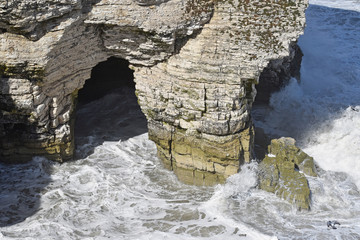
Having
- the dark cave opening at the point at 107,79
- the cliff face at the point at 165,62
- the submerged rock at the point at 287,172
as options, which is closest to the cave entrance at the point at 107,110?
the dark cave opening at the point at 107,79

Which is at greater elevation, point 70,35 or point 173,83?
point 70,35

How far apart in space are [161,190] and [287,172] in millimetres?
4559

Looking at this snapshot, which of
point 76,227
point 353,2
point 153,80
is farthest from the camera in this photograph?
point 353,2

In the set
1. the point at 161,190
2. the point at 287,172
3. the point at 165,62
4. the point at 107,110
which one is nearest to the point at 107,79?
the point at 107,110

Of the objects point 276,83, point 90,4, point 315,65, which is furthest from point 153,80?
point 315,65

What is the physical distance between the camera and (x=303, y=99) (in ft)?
79.4

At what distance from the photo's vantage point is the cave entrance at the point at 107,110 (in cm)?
2088

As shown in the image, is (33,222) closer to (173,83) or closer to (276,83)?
(173,83)

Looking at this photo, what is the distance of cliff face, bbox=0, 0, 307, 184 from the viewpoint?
15.8m

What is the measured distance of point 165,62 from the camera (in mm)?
17422

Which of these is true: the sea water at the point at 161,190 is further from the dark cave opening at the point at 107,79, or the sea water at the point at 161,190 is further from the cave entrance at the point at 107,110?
the dark cave opening at the point at 107,79

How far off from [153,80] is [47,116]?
403cm

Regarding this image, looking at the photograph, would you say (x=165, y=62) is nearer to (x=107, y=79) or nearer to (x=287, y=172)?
(x=287, y=172)

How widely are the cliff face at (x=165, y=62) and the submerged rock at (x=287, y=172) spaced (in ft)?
3.39
